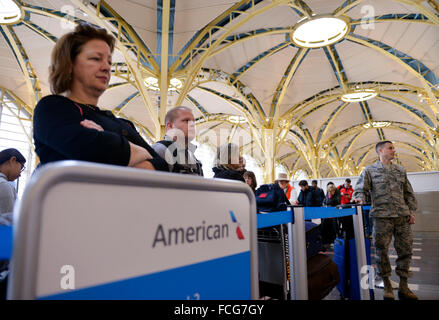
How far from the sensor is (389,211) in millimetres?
A: 4121

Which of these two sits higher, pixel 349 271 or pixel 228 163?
pixel 228 163

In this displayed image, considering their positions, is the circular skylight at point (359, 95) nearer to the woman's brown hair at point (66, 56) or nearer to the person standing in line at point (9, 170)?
the person standing in line at point (9, 170)

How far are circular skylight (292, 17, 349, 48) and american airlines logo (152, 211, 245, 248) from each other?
12631mm

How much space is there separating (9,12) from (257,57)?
12687mm

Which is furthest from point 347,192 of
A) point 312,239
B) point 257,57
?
point 257,57

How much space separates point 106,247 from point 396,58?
19.9m

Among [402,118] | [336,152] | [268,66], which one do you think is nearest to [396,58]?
[268,66]

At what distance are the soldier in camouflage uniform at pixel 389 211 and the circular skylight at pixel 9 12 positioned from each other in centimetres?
1508

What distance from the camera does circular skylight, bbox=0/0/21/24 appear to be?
1147 cm

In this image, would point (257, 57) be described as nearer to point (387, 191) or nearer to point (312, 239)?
point (387, 191)

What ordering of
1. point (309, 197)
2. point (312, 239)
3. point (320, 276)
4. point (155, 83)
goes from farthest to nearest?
point (155, 83)
point (309, 197)
point (312, 239)
point (320, 276)

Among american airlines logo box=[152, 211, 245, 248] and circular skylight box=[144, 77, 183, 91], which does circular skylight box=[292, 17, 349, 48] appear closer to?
circular skylight box=[144, 77, 183, 91]

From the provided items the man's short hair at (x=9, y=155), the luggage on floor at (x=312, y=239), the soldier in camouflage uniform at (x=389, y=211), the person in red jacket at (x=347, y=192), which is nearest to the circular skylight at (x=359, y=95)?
the person in red jacket at (x=347, y=192)

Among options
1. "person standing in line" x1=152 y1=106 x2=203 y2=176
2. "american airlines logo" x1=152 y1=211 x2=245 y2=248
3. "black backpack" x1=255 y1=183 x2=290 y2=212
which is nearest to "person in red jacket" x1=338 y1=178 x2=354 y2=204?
"black backpack" x1=255 y1=183 x2=290 y2=212
